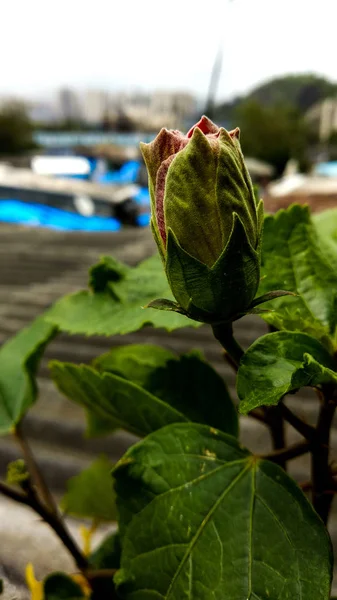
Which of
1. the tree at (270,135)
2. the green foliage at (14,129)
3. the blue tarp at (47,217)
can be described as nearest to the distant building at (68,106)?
the green foliage at (14,129)

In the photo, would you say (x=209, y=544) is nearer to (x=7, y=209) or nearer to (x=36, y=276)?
(x=36, y=276)

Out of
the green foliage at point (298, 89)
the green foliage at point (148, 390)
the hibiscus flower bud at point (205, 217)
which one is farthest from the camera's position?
the green foliage at point (298, 89)

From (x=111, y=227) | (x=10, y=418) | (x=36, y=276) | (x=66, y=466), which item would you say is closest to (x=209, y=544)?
(x=10, y=418)

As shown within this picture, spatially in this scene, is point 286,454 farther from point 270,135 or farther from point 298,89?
point 298,89

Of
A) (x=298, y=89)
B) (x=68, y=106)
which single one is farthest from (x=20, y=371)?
(x=298, y=89)

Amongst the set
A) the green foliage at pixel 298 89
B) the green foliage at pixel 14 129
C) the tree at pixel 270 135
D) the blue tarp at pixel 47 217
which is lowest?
the blue tarp at pixel 47 217

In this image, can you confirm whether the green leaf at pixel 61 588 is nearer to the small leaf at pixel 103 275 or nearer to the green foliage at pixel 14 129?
the small leaf at pixel 103 275

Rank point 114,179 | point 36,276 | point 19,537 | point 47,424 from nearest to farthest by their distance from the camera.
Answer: point 19,537, point 47,424, point 36,276, point 114,179
